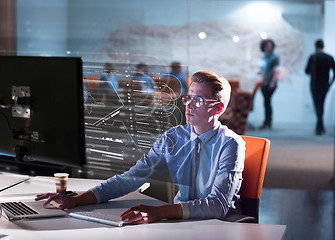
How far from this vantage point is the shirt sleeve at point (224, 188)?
2.03 meters

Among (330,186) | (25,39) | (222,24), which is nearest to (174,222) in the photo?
(330,186)

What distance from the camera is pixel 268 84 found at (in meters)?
6.24

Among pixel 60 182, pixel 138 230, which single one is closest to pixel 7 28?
pixel 60 182

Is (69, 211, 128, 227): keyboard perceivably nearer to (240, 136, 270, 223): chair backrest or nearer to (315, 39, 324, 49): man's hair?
(240, 136, 270, 223): chair backrest

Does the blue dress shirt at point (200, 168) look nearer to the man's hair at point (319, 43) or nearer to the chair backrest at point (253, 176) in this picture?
the chair backrest at point (253, 176)

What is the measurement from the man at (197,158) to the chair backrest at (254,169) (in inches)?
3.6

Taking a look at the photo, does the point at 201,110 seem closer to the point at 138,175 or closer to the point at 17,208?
the point at 138,175

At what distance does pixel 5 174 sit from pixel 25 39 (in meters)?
4.18

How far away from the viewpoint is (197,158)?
7.59ft

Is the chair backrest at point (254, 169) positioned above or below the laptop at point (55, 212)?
above

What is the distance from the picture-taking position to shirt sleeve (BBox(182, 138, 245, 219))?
203 cm

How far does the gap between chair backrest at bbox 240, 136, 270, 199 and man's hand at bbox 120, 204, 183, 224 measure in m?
0.42

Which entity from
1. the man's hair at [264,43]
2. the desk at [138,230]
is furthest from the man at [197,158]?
the man's hair at [264,43]

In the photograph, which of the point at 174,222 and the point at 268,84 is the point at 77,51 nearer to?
the point at 268,84
